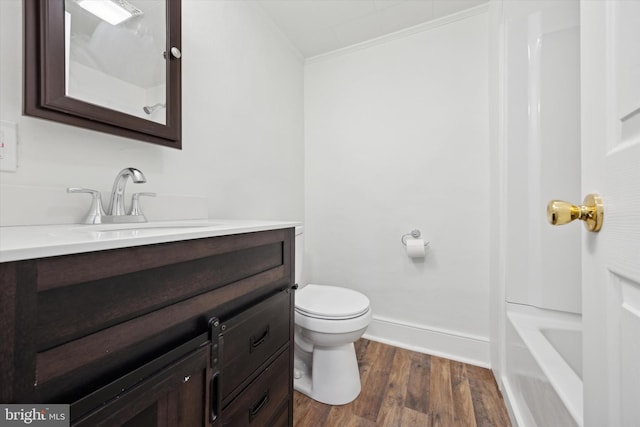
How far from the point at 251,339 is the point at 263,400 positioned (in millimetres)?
244

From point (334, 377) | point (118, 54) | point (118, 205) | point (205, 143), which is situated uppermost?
point (118, 54)

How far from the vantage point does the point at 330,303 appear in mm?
1365

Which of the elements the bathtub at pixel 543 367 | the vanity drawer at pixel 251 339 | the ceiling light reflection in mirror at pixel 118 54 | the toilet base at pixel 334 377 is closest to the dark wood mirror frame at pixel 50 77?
the ceiling light reflection in mirror at pixel 118 54

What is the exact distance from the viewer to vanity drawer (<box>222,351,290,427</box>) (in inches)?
27.4

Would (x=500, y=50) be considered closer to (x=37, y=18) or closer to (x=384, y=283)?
(x=384, y=283)

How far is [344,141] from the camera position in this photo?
196 centimetres

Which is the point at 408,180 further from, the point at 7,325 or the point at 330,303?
the point at 7,325

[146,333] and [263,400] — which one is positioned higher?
[146,333]

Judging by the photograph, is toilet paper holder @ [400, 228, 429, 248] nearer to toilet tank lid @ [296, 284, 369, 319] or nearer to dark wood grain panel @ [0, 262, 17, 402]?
toilet tank lid @ [296, 284, 369, 319]

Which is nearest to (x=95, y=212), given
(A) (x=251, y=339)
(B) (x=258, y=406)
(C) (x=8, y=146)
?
(C) (x=8, y=146)

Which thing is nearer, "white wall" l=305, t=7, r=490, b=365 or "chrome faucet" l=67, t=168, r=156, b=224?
"chrome faucet" l=67, t=168, r=156, b=224

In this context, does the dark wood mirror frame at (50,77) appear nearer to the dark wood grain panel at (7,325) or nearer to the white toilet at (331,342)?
the dark wood grain panel at (7,325)

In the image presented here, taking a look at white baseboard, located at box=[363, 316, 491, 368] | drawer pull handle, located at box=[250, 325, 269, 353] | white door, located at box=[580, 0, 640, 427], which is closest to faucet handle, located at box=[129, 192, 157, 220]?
drawer pull handle, located at box=[250, 325, 269, 353]

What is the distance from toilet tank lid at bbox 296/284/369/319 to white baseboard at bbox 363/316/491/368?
559 millimetres
